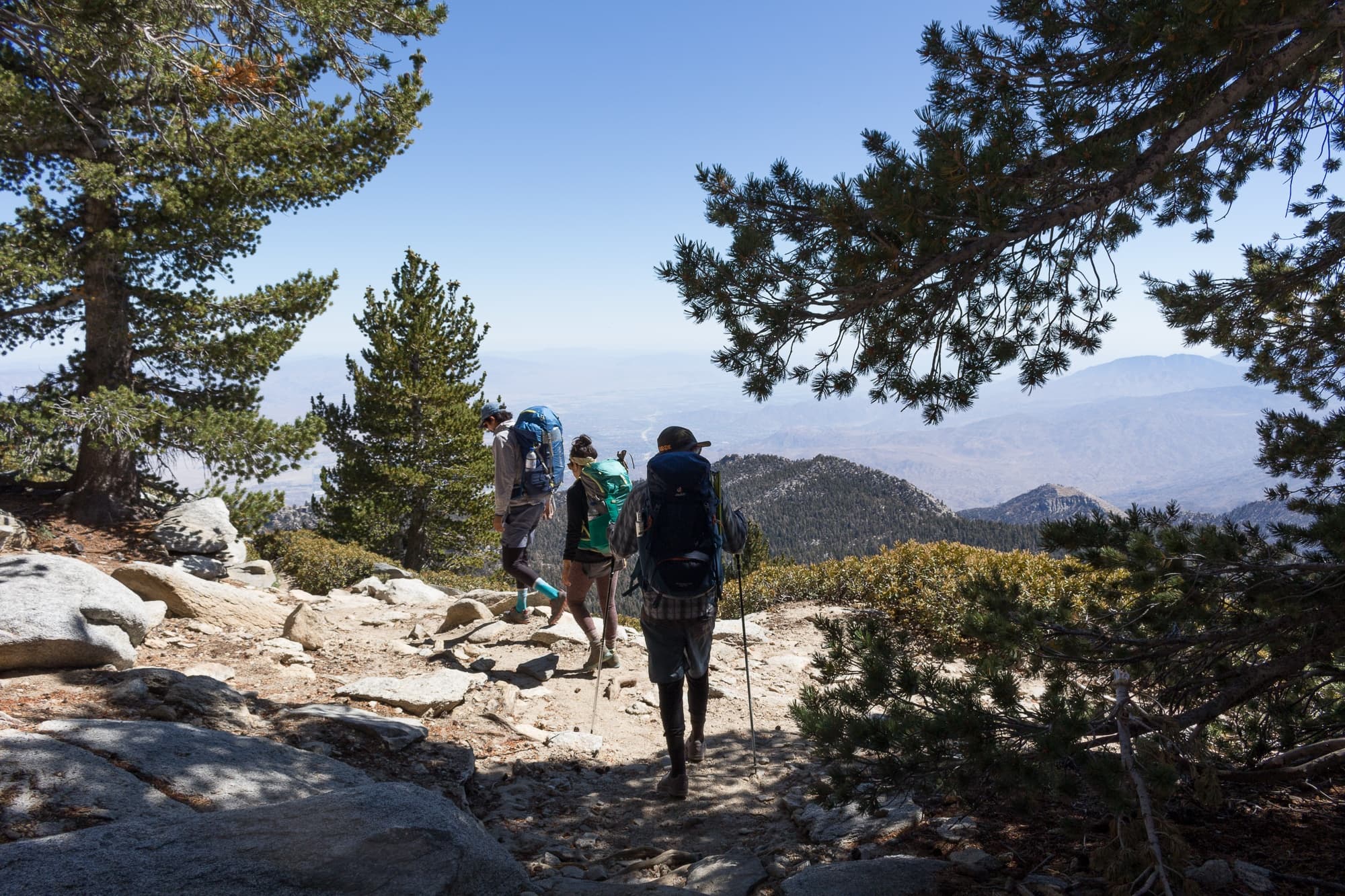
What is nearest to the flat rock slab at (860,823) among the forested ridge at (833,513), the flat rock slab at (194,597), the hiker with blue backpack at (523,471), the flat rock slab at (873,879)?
the flat rock slab at (873,879)

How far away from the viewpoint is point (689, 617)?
172 inches

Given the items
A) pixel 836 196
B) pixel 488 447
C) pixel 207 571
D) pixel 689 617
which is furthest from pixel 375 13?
pixel 488 447

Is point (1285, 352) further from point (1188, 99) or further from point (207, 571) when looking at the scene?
point (207, 571)

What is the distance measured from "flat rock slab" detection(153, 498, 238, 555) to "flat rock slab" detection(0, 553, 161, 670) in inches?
194

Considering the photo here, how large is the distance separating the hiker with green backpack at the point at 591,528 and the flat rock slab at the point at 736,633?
8.15ft

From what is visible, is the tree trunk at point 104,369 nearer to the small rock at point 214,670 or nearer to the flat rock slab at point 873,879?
the small rock at point 214,670

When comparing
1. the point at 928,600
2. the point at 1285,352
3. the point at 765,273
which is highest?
the point at 765,273

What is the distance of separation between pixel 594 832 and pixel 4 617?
4067 mm

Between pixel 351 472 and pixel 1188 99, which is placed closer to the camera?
pixel 1188 99

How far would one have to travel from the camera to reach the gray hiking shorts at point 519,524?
6867 millimetres

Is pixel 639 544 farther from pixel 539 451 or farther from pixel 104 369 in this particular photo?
pixel 104 369

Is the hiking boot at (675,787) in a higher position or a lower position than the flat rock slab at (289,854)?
lower

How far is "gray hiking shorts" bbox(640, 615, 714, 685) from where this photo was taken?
441cm

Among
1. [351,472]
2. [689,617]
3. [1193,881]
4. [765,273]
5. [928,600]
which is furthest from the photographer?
[351,472]
